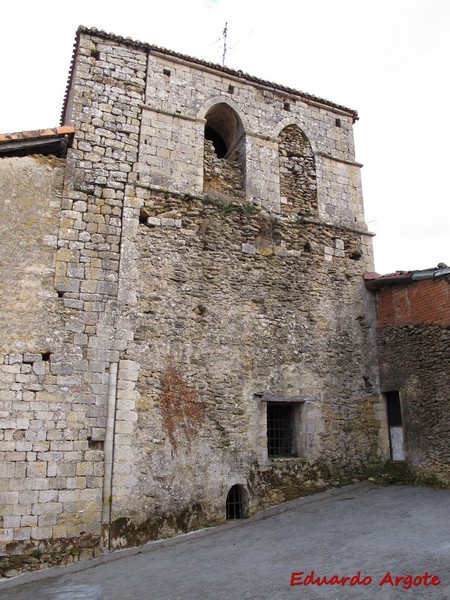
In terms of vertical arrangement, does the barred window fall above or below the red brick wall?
below

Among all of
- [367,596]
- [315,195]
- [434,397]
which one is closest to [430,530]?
[367,596]

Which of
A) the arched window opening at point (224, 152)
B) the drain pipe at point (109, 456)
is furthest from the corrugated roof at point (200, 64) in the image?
the drain pipe at point (109, 456)

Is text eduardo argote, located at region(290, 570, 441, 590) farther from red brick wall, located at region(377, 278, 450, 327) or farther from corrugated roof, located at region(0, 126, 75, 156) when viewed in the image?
corrugated roof, located at region(0, 126, 75, 156)

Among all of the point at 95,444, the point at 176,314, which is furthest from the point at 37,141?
the point at 95,444

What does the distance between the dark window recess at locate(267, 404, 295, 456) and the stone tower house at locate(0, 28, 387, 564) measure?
36mm

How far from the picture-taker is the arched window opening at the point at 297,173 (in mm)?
10656

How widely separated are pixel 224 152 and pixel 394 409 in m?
6.36

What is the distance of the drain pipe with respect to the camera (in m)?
7.39

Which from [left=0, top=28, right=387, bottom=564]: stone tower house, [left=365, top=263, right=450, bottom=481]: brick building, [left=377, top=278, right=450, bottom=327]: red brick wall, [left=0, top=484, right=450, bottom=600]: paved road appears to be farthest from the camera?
[left=377, top=278, right=450, bottom=327]: red brick wall

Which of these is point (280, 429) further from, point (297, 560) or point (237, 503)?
point (297, 560)

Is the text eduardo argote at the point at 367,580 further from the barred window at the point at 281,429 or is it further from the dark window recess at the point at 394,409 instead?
the dark window recess at the point at 394,409

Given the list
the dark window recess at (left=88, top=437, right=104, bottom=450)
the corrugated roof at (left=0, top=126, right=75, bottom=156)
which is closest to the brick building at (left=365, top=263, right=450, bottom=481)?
the dark window recess at (left=88, top=437, right=104, bottom=450)

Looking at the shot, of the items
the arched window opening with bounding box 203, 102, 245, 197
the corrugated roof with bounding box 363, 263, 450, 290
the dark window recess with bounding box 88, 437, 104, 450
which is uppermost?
the arched window opening with bounding box 203, 102, 245, 197

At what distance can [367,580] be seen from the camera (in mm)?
5176
